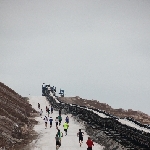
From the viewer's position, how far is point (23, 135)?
91.5ft

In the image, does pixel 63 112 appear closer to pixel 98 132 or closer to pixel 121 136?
pixel 98 132

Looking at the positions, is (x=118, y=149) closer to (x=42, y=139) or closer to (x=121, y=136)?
(x=121, y=136)

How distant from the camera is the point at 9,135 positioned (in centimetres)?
2408

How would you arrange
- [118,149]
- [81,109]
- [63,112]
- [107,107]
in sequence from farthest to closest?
[107,107], [63,112], [81,109], [118,149]

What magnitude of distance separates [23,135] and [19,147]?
5.36 meters

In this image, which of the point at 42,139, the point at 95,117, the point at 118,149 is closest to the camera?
the point at 118,149

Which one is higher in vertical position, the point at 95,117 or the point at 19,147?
the point at 95,117

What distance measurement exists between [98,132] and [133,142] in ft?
26.2

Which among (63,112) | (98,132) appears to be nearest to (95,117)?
(98,132)

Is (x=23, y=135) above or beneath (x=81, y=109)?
beneath

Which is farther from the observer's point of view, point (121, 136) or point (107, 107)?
point (107, 107)

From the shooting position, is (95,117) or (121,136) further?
(95,117)

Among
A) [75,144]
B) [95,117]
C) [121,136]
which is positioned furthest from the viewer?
[95,117]

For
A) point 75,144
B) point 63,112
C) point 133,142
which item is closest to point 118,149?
point 133,142
